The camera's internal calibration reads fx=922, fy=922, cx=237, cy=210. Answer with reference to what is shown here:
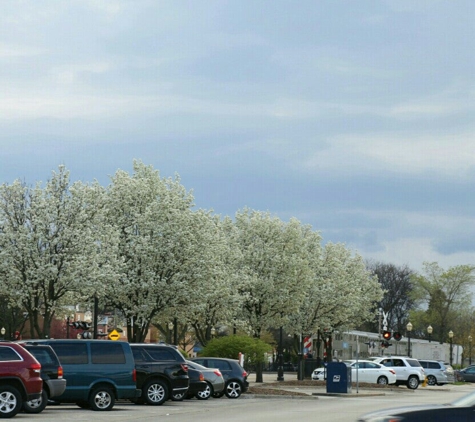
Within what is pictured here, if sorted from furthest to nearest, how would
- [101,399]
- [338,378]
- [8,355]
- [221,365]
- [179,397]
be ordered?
[338,378] → [221,365] → [179,397] → [101,399] → [8,355]

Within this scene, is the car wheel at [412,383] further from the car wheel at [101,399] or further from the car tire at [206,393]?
the car wheel at [101,399]

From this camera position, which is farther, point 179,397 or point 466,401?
point 179,397

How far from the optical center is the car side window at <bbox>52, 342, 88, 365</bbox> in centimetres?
2662

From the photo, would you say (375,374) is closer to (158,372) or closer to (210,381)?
(210,381)

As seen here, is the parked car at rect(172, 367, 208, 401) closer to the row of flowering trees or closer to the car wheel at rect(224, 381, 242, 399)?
the car wheel at rect(224, 381, 242, 399)

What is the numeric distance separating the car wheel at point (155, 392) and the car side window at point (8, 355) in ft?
26.8

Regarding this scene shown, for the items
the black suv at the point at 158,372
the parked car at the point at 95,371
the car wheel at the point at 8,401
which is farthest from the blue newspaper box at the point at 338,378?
the car wheel at the point at 8,401

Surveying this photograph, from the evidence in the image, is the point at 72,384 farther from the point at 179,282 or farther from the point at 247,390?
the point at 179,282

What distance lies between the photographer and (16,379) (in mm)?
22172

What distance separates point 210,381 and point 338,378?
998 cm

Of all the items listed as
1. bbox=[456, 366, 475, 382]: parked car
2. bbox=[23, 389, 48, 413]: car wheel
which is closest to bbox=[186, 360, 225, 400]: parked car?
bbox=[23, 389, 48, 413]: car wheel

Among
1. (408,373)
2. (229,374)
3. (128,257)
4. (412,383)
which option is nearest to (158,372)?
(229,374)

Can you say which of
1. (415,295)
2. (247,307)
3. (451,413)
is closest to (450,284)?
(415,295)

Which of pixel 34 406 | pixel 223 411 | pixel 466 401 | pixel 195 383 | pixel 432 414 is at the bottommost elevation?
pixel 223 411
